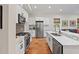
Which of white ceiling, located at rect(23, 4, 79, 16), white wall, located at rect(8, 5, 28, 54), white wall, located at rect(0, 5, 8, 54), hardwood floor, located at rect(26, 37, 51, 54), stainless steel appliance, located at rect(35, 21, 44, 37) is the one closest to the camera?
white wall, located at rect(8, 5, 28, 54)

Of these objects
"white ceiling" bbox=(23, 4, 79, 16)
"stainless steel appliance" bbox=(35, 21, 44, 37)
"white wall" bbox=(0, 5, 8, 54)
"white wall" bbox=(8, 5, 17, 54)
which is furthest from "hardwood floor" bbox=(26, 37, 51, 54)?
"stainless steel appliance" bbox=(35, 21, 44, 37)

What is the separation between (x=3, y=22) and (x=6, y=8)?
27 cm

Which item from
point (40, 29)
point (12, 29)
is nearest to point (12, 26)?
point (12, 29)

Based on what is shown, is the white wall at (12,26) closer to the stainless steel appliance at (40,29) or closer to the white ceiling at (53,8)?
the white ceiling at (53,8)

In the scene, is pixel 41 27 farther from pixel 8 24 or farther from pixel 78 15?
pixel 8 24

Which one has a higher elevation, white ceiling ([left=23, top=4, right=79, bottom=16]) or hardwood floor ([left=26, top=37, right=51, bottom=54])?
white ceiling ([left=23, top=4, right=79, bottom=16])

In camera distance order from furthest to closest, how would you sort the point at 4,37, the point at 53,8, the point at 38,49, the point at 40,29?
the point at 40,29 → the point at 53,8 → the point at 38,49 → the point at 4,37

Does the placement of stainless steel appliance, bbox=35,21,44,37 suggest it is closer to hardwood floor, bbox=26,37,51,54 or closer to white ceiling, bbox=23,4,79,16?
white ceiling, bbox=23,4,79,16

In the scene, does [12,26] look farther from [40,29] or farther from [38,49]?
[40,29]

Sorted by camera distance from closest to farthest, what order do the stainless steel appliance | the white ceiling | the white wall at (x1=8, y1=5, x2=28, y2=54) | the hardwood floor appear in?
the white wall at (x1=8, y1=5, x2=28, y2=54)
the hardwood floor
the white ceiling
the stainless steel appliance

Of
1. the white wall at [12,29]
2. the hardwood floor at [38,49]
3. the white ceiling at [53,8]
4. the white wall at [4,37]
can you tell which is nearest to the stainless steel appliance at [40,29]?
the white ceiling at [53,8]

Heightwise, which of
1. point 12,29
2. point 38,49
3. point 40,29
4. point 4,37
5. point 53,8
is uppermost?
point 53,8

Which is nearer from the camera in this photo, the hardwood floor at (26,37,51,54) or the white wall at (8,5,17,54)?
the white wall at (8,5,17,54)

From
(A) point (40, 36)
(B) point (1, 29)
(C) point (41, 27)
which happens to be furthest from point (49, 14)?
(B) point (1, 29)
